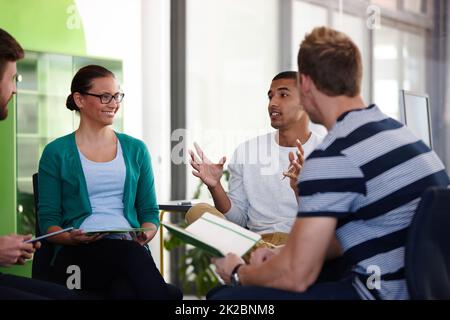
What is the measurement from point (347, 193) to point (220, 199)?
1.14 metres

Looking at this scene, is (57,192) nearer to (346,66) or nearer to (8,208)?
(346,66)

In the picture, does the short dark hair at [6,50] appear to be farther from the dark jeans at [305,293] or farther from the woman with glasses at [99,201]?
the dark jeans at [305,293]

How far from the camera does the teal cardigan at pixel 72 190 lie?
2.66 meters

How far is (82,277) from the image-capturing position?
2.55 m

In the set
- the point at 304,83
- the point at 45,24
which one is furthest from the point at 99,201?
the point at 45,24

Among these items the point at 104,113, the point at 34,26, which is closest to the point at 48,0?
the point at 34,26

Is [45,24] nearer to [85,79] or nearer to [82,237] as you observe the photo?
[85,79]

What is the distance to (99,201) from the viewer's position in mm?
2701

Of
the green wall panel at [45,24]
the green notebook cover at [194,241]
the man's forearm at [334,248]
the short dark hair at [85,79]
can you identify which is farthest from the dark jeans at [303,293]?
the green wall panel at [45,24]

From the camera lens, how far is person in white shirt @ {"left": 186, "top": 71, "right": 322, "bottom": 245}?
8.82 ft

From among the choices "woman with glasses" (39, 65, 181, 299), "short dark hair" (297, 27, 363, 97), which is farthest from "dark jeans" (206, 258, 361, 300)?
"woman with glasses" (39, 65, 181, 299)

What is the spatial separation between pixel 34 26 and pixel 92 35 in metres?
0.69

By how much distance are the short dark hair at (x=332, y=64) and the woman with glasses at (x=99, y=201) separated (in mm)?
962

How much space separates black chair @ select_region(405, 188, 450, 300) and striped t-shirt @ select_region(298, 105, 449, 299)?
0.07 meters
